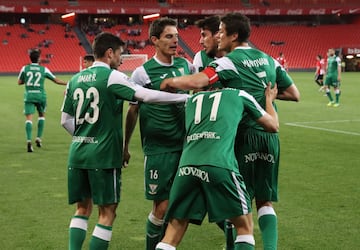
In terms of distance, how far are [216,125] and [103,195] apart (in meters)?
1.36

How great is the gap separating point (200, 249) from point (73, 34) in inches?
2294

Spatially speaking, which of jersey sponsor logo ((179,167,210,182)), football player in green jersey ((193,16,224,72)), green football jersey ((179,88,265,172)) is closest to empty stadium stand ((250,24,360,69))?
football player in green jersey ((193,16,224,72))

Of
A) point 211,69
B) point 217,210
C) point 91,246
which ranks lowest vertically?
point 91,246

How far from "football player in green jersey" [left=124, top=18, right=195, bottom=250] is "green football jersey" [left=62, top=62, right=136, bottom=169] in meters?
0.36

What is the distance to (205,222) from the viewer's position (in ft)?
23.6

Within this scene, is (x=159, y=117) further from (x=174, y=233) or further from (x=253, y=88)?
(x=174, y=233)

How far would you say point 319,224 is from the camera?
7062mm

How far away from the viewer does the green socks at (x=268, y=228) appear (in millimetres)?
5281

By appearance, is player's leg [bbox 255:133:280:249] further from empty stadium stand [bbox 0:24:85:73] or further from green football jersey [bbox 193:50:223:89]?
empty stadium stand [bbox 0:24:85:73]

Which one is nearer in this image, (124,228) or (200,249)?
(200,249)

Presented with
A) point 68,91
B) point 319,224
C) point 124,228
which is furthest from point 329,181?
point 68,91

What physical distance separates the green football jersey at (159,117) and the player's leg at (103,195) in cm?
52

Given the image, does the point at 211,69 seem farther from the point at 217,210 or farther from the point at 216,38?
the point at 217,210

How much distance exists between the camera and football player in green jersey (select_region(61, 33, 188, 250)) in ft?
16.9
